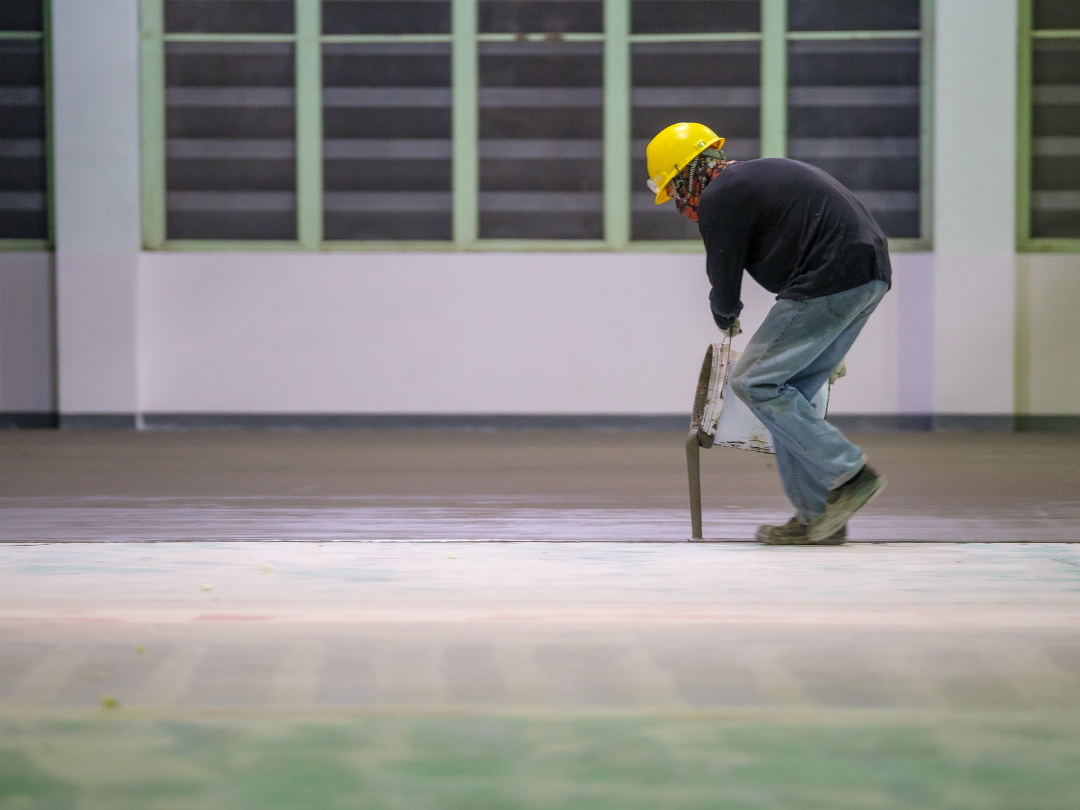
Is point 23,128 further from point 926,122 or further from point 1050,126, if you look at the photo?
point 1050,126

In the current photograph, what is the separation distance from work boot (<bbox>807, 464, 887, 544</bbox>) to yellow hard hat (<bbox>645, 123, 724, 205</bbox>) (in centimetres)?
101

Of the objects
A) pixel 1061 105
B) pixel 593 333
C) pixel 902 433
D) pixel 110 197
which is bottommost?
pixel 902 433

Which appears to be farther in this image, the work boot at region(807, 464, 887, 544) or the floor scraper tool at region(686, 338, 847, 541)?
the floor scraper tool at region(686, 338, 847, 541)

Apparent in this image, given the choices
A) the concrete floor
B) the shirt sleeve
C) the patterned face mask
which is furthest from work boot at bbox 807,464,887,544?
the patterned face mask

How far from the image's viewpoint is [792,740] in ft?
7.61

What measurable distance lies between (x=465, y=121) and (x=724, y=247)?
5924mm

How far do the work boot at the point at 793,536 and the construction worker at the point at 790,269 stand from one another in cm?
4

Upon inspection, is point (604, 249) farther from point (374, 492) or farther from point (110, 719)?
point (110, 719)

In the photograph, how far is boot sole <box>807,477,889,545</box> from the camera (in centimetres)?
417

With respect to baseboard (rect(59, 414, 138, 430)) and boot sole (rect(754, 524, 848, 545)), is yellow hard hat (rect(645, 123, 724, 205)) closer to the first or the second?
boot sole (rect(754, 524, 848, 545))

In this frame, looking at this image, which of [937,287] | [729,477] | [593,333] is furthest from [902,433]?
[729,477]

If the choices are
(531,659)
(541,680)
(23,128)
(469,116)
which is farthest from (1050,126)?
(541,680)

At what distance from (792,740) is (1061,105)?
840cm

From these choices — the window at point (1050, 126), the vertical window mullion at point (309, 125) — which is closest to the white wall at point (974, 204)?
the window at point (1050, 126)
